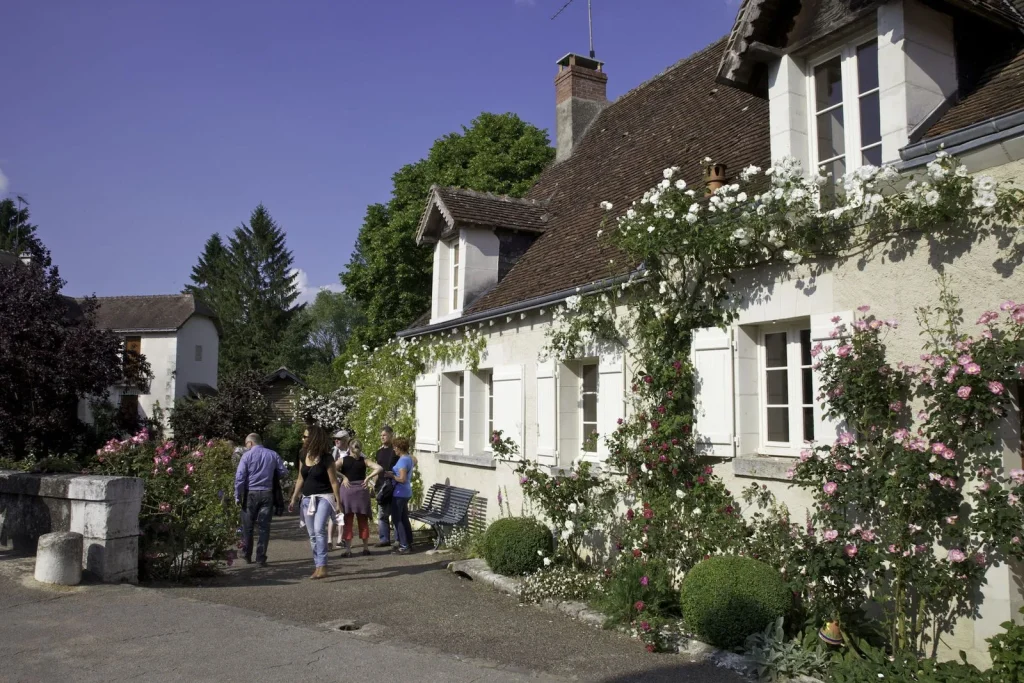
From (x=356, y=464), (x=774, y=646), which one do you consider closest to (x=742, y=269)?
(x=774, y=646)

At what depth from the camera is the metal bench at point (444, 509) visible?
34.4ft

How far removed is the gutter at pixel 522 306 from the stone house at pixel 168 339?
83.5 ft

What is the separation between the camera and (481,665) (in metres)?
5.58

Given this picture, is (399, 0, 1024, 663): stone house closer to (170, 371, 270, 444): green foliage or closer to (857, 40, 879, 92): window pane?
(857, 40, 879, 92): window pane

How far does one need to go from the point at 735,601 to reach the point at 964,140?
3.47 m

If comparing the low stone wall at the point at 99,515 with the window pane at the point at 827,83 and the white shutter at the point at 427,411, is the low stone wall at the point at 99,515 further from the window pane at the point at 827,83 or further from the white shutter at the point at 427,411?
the window pane at the point at 827,83

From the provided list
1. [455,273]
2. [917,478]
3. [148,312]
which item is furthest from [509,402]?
[148,312]

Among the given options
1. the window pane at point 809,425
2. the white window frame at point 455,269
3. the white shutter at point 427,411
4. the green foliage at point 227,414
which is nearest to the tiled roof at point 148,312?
the green foliage at point 227,414

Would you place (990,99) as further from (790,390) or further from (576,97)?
(576,97)

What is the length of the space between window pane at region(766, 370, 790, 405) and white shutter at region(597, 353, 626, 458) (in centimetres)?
164

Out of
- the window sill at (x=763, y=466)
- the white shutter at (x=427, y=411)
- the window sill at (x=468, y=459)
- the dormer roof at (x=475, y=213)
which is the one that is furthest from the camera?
the white shutter at (x=427, y=411)

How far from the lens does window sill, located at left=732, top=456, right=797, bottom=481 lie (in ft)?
20.4

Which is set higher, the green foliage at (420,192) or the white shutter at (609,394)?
the green foliage at (420,192)

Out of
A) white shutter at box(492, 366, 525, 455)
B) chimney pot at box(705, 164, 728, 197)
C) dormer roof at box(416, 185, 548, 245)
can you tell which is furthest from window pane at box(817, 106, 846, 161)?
dormer roof at box(416, 185, 548, 245)
